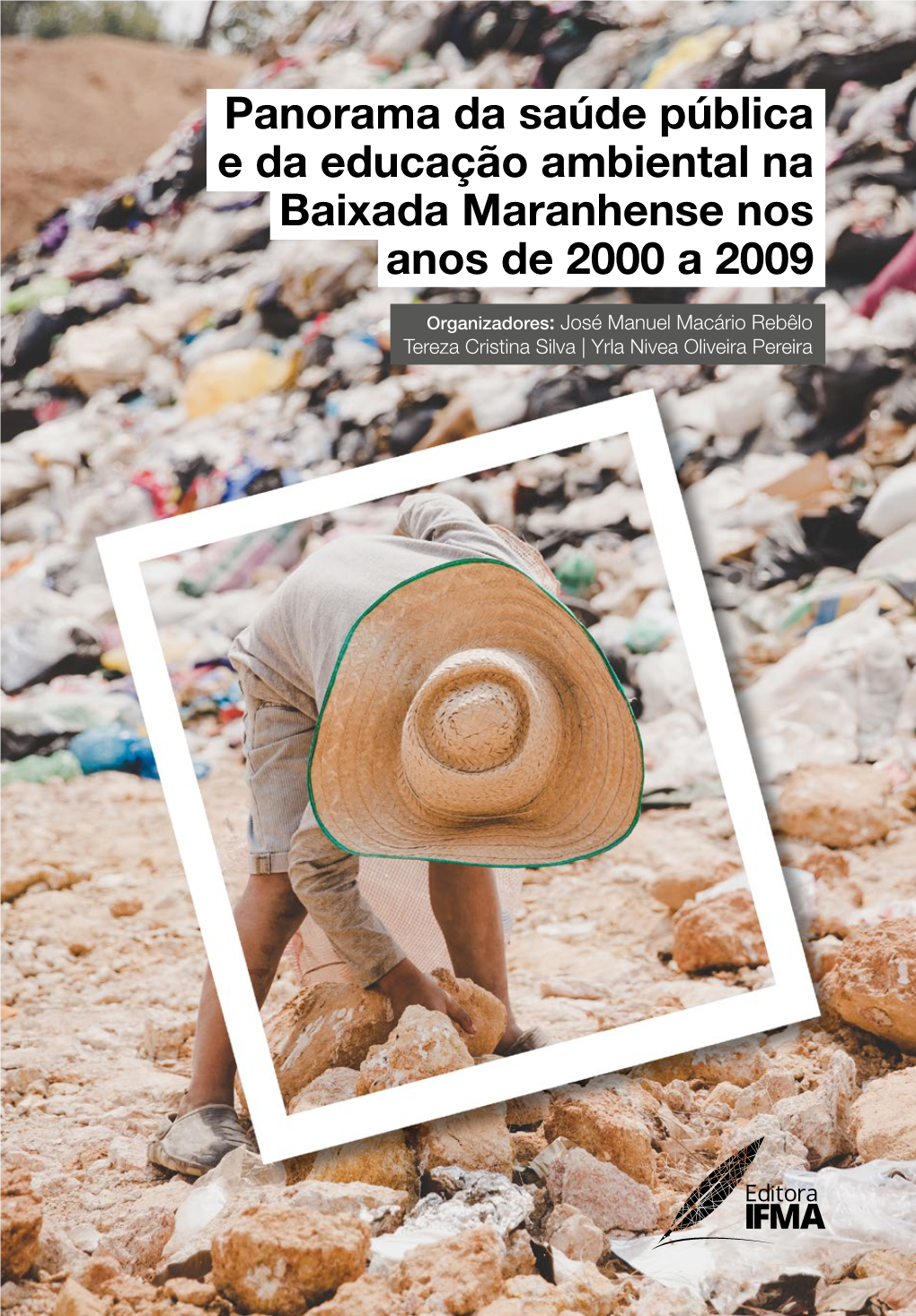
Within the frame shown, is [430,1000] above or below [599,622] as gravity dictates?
below

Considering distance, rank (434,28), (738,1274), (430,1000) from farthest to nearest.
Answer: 1. (434,28)
2. (430,1000)
3. (738,1274)

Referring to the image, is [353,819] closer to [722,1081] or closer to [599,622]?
[722,1081]

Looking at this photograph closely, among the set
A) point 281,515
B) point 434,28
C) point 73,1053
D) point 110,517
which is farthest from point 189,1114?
point 434,28

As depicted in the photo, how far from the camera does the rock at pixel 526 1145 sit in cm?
177

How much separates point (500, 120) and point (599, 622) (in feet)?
4.10

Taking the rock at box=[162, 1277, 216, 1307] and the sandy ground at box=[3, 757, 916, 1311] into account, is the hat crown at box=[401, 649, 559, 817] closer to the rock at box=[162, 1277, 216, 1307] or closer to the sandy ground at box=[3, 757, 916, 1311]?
the sandy ground at box=[3, 757, 916, 1311]

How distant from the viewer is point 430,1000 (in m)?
1.81

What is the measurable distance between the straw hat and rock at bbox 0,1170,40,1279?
0.65m

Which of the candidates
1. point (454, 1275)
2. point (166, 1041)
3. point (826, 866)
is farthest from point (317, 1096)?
point (826, 866)

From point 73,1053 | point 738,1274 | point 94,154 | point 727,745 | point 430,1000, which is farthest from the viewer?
point 94,154

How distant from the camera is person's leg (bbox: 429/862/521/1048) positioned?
188cm

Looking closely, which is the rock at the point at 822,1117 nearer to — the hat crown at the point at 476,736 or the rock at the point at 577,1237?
the rock at the point at 577,1237

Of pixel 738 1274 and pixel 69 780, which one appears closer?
pixel 738 1274

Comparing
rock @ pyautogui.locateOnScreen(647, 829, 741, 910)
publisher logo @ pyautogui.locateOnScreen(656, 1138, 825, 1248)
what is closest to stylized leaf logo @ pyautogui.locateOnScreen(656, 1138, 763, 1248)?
publisher logo @ pyautogui.locateOnScreen(656, 1138, 825, 1248)
